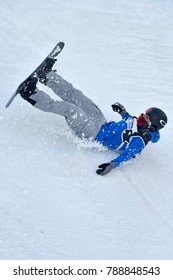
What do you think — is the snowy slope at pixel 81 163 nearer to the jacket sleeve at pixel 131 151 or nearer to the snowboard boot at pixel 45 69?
the jacket sleeve at pixel 131 151

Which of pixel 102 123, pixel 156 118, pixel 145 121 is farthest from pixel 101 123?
pixel 156 118

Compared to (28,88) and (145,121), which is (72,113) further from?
(145,121)

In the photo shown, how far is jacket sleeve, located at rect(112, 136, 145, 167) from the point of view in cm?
513

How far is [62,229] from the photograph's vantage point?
4.14m

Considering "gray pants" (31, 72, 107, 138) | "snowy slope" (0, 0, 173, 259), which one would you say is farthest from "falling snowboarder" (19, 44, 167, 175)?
"snowy slope" (0, 0, 173, 259)

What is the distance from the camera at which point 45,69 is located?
573 cm

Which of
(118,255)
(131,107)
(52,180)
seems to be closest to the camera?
(118,255)

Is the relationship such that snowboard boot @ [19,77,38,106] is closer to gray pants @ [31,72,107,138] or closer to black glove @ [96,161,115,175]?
gray pants @ [31,72,107,138]

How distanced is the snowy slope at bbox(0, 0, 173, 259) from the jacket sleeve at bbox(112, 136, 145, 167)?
15cm

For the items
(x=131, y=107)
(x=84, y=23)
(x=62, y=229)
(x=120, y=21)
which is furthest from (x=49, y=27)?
(x=62, y=229)

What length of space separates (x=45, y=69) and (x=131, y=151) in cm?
135
